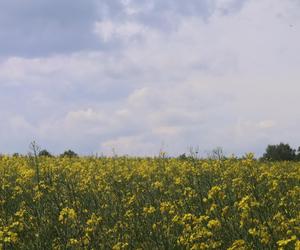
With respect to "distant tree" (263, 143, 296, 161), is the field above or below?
below

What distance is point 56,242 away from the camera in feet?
25.8

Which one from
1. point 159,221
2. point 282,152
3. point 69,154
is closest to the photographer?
point 159,221

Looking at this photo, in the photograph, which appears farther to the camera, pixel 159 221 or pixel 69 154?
pixel 69 154

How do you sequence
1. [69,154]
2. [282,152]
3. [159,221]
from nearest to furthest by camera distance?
[159,221] → [69,154] → [282,152]

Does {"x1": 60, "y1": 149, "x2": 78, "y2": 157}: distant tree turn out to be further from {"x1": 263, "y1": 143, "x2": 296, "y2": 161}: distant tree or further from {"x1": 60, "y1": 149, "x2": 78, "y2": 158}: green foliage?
{"x1": 263, "y1": 143, "x2": 296, "y2": 161}: distant tree

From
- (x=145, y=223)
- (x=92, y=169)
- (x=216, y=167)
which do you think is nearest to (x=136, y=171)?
(x=92, y=169)

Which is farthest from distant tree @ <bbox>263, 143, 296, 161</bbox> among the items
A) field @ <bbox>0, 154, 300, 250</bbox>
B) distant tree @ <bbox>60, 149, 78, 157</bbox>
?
field @ <bbox>0, 154, 300, 250</bbox>

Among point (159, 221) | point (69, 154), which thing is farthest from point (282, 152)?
point (159, 221)

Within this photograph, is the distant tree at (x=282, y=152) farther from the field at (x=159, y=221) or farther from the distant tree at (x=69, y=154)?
the field at (x=159, y=221)

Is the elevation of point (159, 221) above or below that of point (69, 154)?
below

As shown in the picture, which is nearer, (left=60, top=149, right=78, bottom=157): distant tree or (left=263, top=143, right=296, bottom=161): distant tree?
(left=60, top=149, right=78, bottom=157): distant tree

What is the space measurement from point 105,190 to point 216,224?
19.7ft

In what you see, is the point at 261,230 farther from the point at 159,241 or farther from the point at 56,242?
the point at 56,242

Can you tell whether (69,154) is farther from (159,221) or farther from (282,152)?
(159,221)
